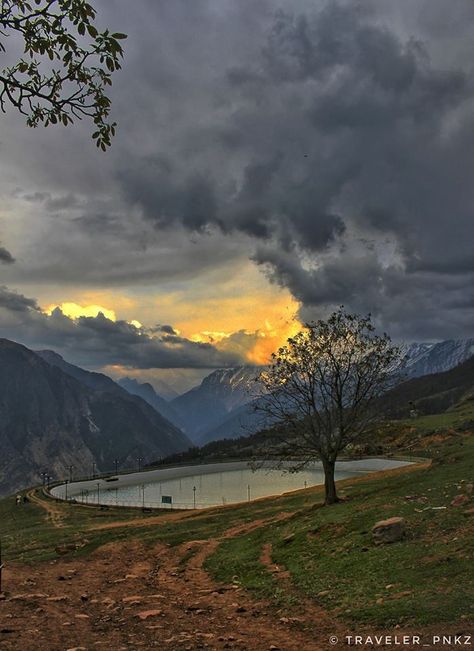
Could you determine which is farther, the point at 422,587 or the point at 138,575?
the point at 138,575

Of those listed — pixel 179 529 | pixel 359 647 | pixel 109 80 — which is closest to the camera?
pixel 109 80

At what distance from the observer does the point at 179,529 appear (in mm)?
45281

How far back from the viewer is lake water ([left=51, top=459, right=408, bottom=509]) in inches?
4082

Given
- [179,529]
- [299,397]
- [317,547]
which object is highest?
[299,397]

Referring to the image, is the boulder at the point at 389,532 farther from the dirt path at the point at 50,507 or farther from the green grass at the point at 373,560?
the dirt path at the point at 50,507

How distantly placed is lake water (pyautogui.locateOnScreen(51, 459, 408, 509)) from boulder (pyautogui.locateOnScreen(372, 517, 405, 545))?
218ft

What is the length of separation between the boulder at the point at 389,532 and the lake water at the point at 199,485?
218 feet

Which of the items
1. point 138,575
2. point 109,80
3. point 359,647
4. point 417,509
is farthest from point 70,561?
point 109,80

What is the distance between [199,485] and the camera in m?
130

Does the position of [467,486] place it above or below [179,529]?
above

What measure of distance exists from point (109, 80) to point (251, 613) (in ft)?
51.9

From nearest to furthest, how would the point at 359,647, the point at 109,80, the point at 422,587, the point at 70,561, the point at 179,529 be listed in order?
1. the point at 109,80
2. the point at 359,647
3. the point at 422,587
4. the point at 70,561
5. the point at 179,529

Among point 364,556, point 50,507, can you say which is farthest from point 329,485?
point 50,507

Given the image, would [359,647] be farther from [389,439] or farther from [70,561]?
[389,439]
